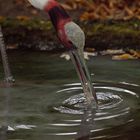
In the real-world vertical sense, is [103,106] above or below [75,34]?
below

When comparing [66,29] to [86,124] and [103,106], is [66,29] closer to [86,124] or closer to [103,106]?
[103,106]

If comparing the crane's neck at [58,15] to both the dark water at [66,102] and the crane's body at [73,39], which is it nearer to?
the crane's body at [73,39]

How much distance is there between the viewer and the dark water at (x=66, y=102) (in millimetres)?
5105

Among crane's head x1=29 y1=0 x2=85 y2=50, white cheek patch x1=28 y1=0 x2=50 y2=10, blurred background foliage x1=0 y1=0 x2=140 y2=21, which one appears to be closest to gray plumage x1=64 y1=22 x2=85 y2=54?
crane's head x1=29 y1=0 x2=85 y2=50

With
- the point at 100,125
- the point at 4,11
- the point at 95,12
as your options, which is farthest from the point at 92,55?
the point at 100,125

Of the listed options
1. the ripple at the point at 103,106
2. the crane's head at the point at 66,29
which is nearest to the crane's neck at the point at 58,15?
the crane's head at the point at 66,29

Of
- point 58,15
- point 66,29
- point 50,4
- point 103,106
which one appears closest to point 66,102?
point 103,106

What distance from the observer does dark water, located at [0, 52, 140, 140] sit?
16.8 ft

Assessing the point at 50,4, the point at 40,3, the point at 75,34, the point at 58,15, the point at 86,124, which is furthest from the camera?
the point at 40,3

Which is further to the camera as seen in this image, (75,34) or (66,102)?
(66,102)

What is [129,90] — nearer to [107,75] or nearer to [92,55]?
[107,75]

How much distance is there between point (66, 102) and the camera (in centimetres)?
582

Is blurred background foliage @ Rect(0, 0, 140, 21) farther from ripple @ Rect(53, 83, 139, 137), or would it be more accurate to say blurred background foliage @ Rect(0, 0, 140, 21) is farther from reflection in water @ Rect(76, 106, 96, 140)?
reflection in water @ Rect(76, 106, 96, 140)

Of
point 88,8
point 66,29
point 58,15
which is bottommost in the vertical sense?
point 88,8
